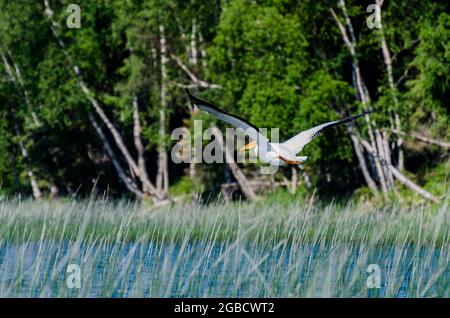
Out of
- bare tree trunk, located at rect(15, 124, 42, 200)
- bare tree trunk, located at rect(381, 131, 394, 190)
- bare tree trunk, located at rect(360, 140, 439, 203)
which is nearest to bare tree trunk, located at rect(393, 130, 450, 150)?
bare tree trunk, located at rect(381, 131, 394, 190)

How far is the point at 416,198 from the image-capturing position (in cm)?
2577

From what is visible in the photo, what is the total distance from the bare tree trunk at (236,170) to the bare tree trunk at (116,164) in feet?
12.6

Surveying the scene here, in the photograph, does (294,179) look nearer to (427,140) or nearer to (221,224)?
(427,140)

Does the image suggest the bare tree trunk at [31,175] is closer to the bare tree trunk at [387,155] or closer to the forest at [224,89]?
the forest at [224,89]

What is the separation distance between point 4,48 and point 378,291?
24.4 m

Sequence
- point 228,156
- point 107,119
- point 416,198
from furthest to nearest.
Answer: point 107,119
point 228,156
point 416,198

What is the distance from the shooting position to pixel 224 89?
96.9 feet

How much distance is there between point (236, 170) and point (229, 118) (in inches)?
683

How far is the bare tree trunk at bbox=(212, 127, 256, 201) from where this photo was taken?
29806mm
